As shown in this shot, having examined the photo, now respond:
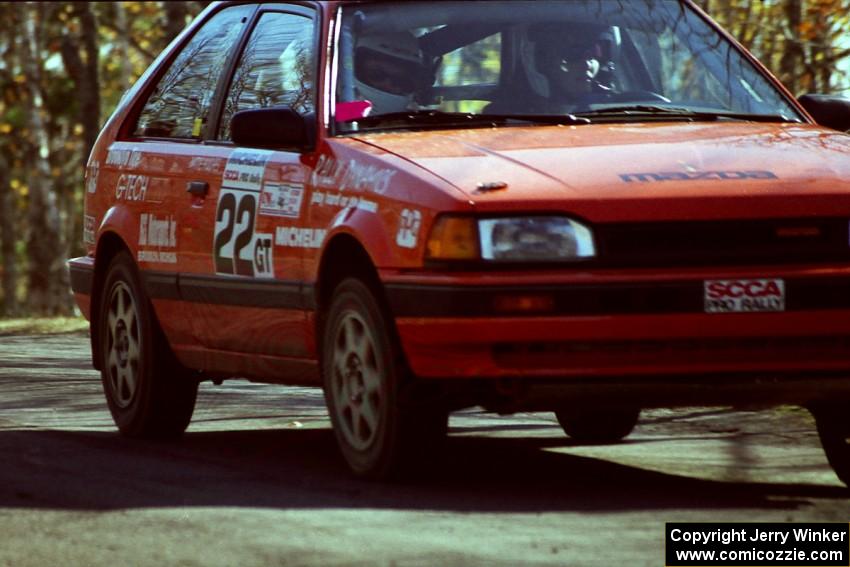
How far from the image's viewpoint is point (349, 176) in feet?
25.1

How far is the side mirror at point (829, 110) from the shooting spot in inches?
333

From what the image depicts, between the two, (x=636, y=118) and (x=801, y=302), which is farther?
(x=636, y=118)

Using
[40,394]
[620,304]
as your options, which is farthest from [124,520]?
[40,394]

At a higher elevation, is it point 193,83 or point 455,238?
point 193,83

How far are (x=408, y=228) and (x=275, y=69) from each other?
178cm

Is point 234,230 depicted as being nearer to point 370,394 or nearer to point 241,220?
point 241,220

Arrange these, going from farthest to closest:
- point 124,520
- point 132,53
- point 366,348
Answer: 1. point 132,53
2. point 366,348
3. point 124,520

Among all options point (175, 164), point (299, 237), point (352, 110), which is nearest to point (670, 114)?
point (352, 110)

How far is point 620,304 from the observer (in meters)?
6.92

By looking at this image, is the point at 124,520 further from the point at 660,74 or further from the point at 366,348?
the point at 660,74

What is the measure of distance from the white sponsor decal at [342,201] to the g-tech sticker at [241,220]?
0.44 meters

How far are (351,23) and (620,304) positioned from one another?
1942 mm

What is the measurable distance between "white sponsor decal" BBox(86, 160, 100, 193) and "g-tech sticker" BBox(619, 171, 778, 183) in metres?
3.52

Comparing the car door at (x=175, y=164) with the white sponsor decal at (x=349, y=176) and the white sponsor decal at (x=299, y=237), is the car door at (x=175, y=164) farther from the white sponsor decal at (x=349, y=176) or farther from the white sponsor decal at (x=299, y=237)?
the white sponsor decal at (x=349, y=176)
